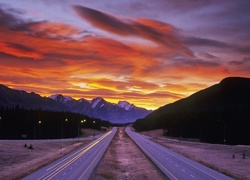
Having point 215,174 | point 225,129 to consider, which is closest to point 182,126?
point 225,129

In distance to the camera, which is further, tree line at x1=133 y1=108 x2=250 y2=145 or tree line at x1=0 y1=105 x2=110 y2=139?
tree line at x1=0 y1=105 x2=110 y2=139

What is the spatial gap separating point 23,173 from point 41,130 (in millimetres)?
112963

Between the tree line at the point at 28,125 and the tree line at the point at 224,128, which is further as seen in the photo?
the tree line at the point at 28,125

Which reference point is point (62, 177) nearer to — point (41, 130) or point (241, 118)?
point (241, 118)

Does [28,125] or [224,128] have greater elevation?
[28,125]

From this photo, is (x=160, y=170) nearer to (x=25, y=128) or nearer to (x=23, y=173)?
(x=23, y=173)

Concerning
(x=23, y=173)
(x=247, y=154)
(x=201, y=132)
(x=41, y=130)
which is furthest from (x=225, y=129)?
(x=23, y=173)

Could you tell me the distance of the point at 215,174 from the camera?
52156mm

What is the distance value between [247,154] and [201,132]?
73791 mm

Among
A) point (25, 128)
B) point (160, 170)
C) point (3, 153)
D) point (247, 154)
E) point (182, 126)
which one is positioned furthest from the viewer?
point (182, 126)

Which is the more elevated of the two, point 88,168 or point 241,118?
point 241,118

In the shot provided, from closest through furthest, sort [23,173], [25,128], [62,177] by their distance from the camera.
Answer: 1. [62,177]
2. [23,173]
3. [25,128]

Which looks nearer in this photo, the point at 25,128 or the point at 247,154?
the point at 247,154

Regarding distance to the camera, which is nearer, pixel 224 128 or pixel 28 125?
pixel 224 128
